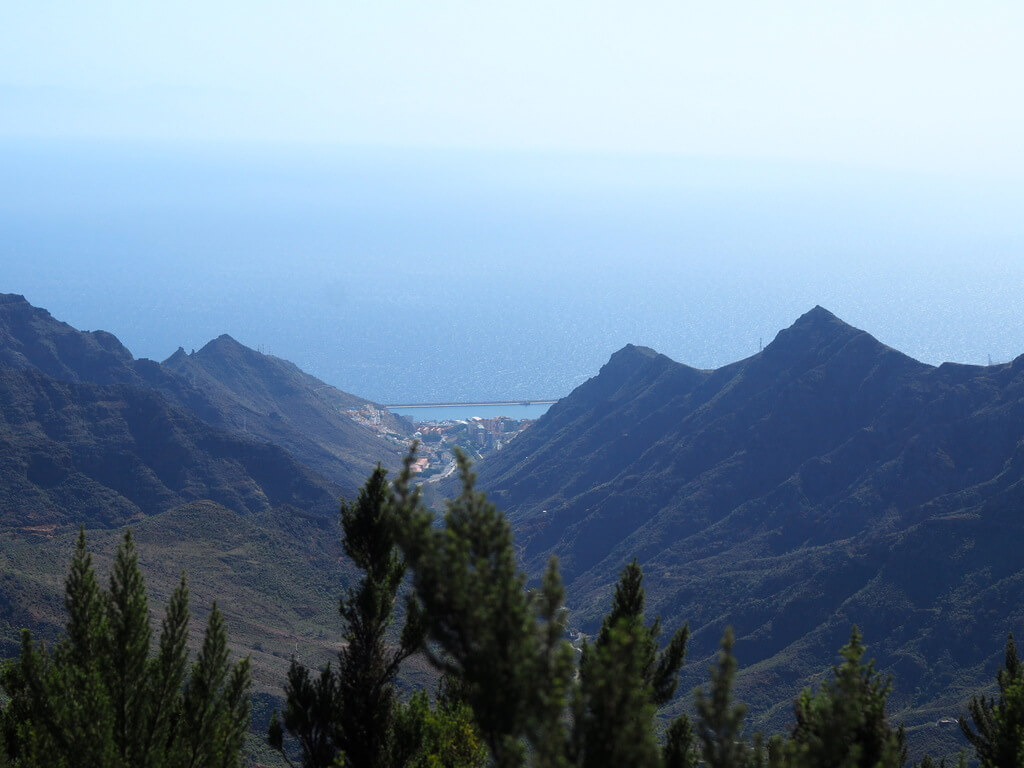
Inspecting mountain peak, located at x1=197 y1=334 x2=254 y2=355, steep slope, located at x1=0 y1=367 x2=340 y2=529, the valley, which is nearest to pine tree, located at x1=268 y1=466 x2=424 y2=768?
the valley

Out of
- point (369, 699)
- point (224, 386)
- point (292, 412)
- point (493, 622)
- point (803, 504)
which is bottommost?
point (369, 699)

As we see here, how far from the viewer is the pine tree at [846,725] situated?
8797mm

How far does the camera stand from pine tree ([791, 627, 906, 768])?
8797 mm

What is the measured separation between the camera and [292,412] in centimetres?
10538

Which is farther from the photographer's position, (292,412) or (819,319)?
(292,412)

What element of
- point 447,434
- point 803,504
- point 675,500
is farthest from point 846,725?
point 447,434

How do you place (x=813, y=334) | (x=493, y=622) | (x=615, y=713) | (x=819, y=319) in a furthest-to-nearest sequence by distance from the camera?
(x=819, y=319) → (x=813, y=334) → (x=493, y=622) → (x=615, y=713)

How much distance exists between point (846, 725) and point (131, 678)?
929 cm

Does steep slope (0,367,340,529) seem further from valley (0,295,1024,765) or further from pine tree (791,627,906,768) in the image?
pine tree (791,627,906,768)

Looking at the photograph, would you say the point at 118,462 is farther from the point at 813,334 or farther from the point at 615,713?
the point at 615,713

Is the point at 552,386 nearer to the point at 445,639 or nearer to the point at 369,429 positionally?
the point at 369,429

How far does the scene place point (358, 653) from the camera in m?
16.3

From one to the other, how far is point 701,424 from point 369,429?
41334 mm

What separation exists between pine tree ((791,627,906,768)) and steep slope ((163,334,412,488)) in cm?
7697
